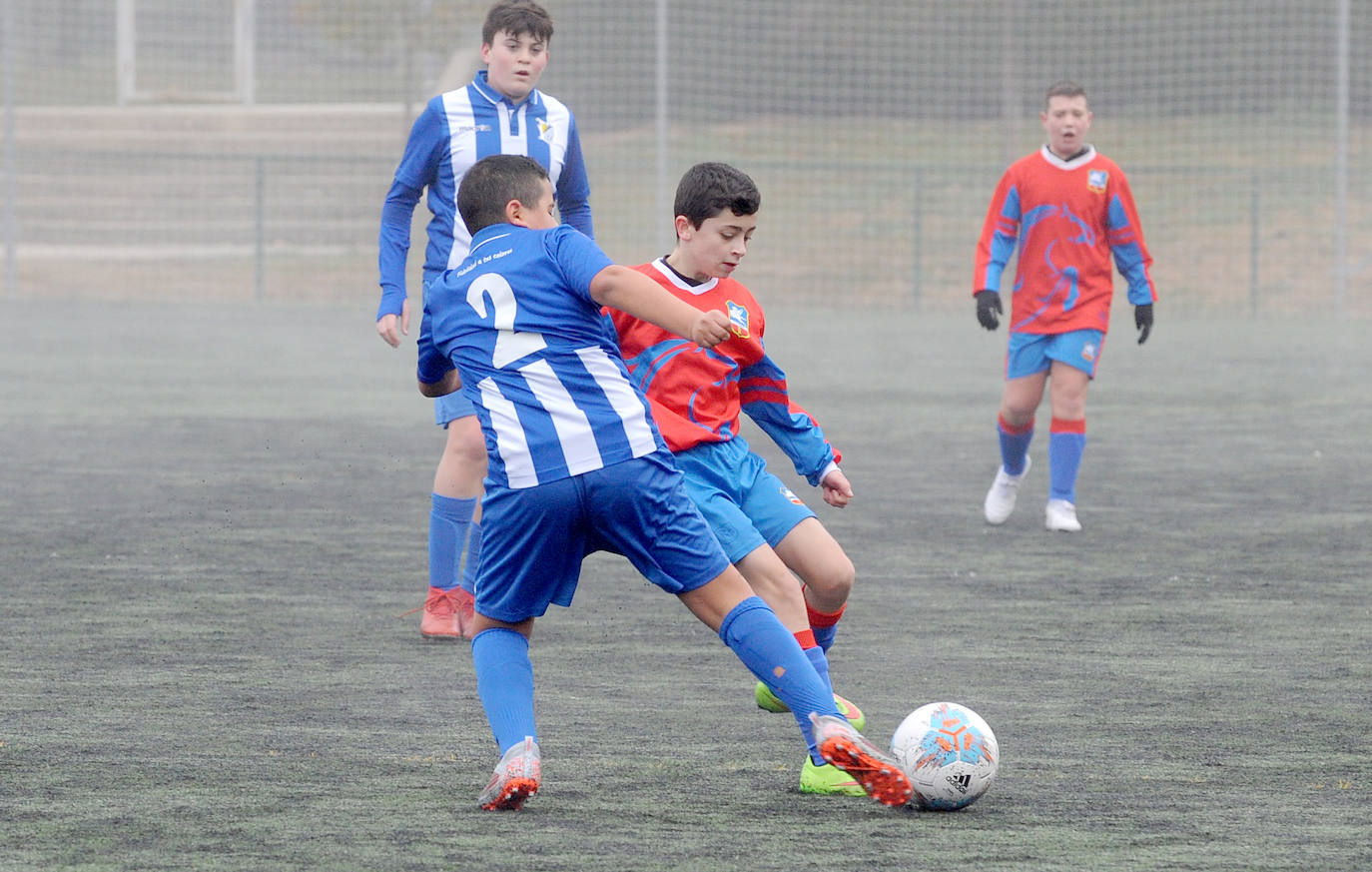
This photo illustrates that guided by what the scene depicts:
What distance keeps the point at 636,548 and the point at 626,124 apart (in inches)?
722

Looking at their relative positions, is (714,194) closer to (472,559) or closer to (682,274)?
(682,274)

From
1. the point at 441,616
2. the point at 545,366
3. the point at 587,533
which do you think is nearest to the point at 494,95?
the point at 441,616

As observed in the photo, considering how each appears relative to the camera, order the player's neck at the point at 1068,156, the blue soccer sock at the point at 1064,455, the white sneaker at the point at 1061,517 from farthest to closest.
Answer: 1. the player's neck at the point at 1068,156
2. the blue soccer sock at the point at 1064,455
3. the white sneaker at the point at 1061,517

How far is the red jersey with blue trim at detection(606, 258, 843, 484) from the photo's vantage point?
415cm

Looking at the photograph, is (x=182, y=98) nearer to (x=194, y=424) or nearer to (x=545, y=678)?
(x=194, y=424)

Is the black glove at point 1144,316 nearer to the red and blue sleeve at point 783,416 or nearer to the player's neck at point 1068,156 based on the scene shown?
the player's neck at point 1068,156

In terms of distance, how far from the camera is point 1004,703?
15.0 ft

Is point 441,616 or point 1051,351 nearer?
point 441,616

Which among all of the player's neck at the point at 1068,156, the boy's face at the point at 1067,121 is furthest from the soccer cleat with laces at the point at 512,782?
the player's neck at the point at 1068,156

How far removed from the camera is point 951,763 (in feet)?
11.8

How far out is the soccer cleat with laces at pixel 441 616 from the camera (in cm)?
544

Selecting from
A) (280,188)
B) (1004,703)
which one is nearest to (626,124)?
(280,188)

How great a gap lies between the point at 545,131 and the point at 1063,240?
281cm

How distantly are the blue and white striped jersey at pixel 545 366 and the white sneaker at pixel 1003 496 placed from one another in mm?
4224
